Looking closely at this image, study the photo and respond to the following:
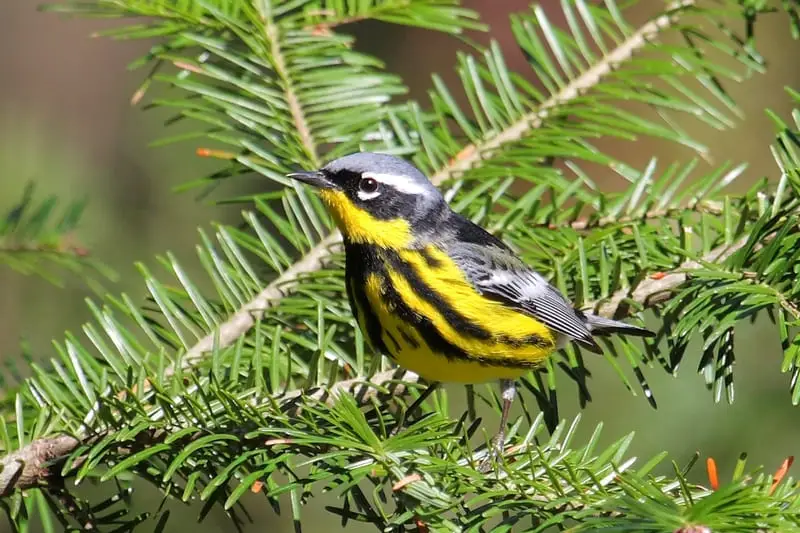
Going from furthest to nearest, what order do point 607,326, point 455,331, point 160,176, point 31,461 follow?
1. point 160,176
2. point 455,331
3. point 607,326
4. point 31,461

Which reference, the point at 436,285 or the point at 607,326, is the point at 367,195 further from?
the point at 607,326

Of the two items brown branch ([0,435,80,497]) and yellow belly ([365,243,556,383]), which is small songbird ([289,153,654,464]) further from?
brown branch ([0,435,80,497])

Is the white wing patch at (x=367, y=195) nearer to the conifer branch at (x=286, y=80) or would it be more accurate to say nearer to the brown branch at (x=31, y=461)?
the conifer branch at (x=286, y=80)

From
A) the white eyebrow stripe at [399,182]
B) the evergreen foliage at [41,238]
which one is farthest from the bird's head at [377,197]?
the evergreen foliage at [41,238]

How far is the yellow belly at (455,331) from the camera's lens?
201 cm

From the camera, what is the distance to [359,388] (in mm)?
1856

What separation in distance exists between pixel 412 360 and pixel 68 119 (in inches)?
118

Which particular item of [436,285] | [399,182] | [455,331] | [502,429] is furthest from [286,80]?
[502,429]

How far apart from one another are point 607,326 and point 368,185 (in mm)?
652

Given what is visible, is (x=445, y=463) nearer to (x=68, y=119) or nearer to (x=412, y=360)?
(x=412, y=360)

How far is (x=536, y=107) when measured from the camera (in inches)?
88.7

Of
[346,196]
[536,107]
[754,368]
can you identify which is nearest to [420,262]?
[346,196]

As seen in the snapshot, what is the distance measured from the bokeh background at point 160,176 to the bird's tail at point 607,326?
980 millimetres

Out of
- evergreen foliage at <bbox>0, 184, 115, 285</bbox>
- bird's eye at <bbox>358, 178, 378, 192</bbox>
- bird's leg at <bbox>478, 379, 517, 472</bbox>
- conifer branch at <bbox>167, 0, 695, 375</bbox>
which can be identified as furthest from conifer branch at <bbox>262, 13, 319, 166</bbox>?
bird's leg at <bbox>478, 379, 517, 472</bbox>
